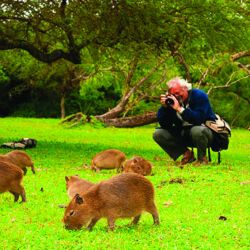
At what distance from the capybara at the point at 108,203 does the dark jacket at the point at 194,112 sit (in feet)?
18.1

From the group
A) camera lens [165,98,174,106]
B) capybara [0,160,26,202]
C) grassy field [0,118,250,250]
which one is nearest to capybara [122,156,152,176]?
grassy field [0,118,250,250]

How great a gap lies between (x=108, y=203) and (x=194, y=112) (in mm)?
5930

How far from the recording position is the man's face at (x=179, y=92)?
11773 mm

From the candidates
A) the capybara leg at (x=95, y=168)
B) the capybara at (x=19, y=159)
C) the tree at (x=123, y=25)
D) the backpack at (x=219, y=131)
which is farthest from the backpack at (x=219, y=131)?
the tree at (x=123, y=25)

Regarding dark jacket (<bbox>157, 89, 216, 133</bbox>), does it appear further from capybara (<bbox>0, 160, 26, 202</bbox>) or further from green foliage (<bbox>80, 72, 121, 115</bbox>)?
green foliage (<bbox>80, 72, 121, 115</bbox>)

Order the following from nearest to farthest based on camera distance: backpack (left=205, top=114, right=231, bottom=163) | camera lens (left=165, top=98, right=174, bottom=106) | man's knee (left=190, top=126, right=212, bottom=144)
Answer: camera lens (left=165, top=98, right=174, bottom=106)
man's knee (left=190, top=126, right=212, bottom=144)
backpack (left=205, top=114, right=231, bottom=163)

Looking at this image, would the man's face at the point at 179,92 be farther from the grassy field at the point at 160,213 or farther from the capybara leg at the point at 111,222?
the capybara leg at the point at 111,222

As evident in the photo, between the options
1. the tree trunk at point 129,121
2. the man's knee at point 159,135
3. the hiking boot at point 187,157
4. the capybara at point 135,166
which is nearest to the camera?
the capybara at point 135,166

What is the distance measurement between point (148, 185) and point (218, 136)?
616 cm

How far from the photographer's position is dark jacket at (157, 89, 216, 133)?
11828 mm

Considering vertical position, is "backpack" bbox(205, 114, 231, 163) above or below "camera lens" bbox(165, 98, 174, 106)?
below

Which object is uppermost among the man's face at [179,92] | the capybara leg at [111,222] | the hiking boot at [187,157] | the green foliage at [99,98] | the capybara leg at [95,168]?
the man's face at [179,92]

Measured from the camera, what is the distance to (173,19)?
52.6 ft

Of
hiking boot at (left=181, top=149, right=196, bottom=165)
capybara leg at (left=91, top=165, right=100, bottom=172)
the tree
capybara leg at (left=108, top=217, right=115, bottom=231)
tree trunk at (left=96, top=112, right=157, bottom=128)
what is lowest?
tree trunk at (left=96, top=112, right=157, bottom=128)
